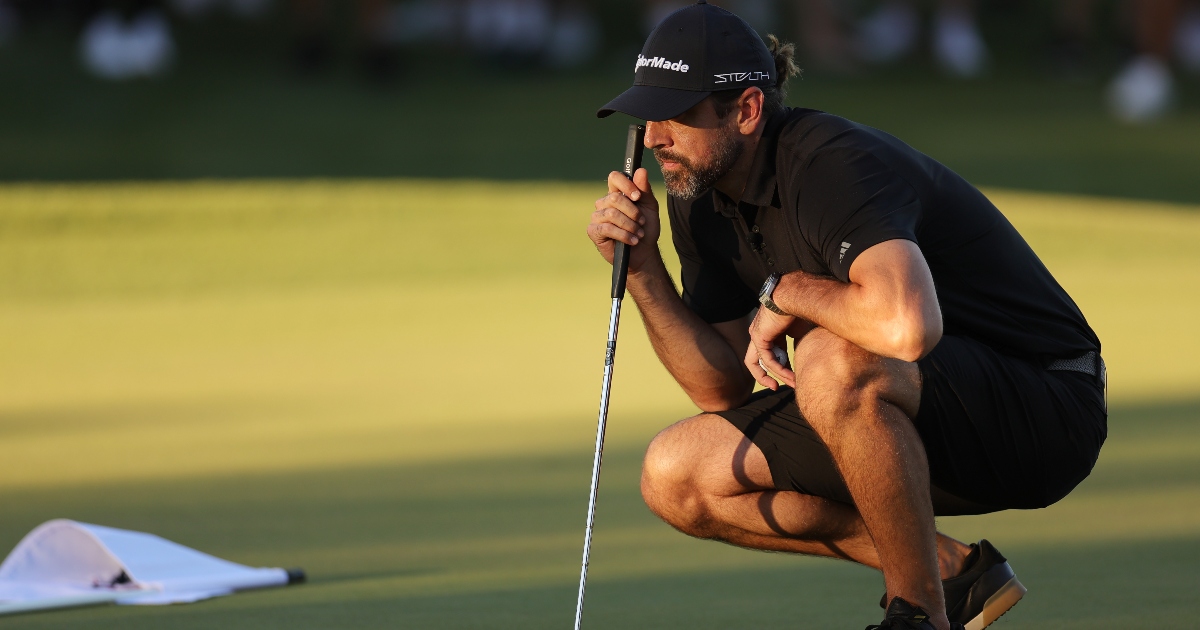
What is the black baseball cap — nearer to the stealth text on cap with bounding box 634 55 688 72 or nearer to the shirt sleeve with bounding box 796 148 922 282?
the stealth text on cap with bounding box 634 55 688 72

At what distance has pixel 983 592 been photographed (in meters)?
3.28

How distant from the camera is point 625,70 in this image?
50.4 feet

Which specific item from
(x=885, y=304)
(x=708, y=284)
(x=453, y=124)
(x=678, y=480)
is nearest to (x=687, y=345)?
(x=708, y=284)

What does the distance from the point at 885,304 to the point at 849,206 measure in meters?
0.23

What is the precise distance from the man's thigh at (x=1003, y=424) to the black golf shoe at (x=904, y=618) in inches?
13.3

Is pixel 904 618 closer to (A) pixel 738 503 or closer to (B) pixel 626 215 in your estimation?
(A) pixel 738 503

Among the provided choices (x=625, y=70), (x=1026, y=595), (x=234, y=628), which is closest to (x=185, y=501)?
(x=234, y=628)

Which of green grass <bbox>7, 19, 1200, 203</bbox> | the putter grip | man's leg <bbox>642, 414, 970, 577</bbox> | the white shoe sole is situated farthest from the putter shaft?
green grass <bbox>7, 19, 1200, 203</bbox>

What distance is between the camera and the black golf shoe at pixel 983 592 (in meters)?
3.27

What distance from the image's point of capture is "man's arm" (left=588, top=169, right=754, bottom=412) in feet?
11.3

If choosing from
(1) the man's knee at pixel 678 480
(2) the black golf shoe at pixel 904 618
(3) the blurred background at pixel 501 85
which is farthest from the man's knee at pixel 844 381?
(3) the blurred background at pixel 501 85

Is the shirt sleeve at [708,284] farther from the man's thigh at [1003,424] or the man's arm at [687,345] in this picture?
the man's thigh at [1003,424]

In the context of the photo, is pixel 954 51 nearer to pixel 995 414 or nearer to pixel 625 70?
pixel 625 70

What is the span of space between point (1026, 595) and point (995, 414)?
64cm
